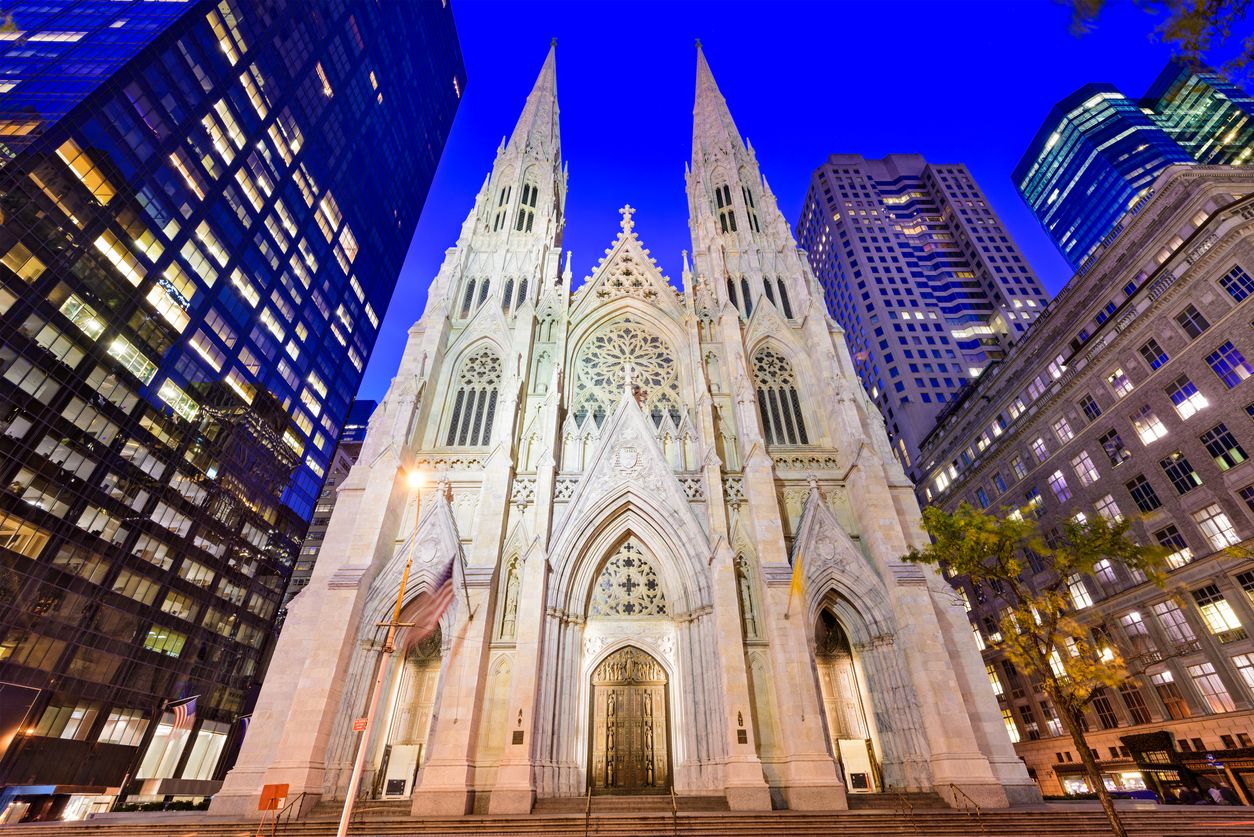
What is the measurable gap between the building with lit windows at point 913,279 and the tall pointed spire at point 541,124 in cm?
2995

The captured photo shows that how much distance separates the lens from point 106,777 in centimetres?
2927

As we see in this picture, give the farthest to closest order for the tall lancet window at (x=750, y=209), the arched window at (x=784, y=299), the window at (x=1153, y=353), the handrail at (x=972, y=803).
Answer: the tall lancet window at (x=750, y=209) → the arched window at (x=784, y=299) → the window at (x=1153, y=353) → the handrail at (x=972, y=803)

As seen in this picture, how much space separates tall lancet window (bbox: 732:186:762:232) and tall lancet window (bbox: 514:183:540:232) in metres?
12.6

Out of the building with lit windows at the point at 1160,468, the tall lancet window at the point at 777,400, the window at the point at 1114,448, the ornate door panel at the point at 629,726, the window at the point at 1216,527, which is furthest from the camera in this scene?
the window at the point at 1114,448

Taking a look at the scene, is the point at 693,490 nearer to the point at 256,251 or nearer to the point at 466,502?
the point at 466,502

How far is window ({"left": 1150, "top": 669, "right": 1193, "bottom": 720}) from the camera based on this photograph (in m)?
24.6

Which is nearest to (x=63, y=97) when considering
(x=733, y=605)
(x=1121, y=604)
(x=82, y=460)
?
(x=82, y=460)

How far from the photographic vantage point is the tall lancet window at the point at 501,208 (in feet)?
102

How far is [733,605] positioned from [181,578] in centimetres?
3773

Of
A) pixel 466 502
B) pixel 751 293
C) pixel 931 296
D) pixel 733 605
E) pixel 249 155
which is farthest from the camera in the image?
pixel 931 296

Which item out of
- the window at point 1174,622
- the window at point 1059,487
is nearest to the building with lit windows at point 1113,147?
the window at point 1059,487

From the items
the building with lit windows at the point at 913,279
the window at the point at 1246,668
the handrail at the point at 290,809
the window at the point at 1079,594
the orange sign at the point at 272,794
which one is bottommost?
the handrail at the point at 290,809

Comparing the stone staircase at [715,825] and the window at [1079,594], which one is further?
the window at [1079,594]

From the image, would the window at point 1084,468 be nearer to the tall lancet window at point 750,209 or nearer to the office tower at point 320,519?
the tall lancet window at point 750,209
